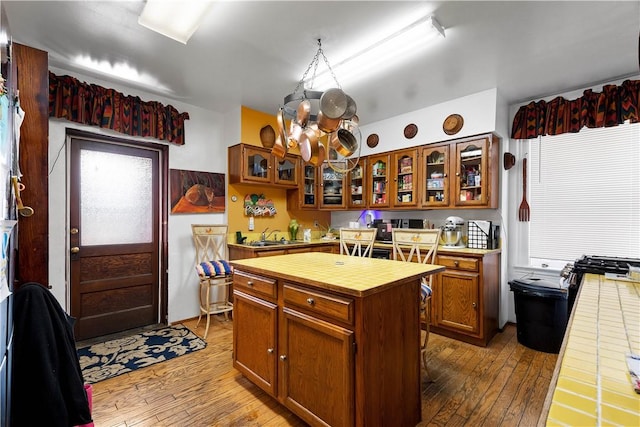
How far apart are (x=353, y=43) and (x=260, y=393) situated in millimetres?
2676

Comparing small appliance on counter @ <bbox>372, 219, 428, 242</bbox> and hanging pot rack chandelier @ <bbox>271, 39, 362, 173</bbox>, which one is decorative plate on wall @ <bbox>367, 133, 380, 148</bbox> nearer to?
small appliance on counter @ <bbox>372, 219, 428, 242</bbox>

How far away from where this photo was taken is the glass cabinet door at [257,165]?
367 centimetres

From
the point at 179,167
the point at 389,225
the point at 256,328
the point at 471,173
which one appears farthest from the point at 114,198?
the point at 471,173

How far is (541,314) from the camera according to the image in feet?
8.90

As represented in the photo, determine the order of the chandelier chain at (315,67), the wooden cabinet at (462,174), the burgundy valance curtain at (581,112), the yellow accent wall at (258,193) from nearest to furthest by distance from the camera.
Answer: the chandelier chain at (315,67) → the burgundy valance curtain at (581,112) → the wooden cabinet at (462,174) → the yellow accent wall at (258,193)

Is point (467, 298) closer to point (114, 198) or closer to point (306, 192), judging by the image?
point (306, 192)

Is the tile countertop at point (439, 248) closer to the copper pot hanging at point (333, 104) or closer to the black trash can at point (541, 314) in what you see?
the black trash can at point (541, 314)

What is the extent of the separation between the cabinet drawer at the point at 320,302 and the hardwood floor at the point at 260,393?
0.77 meters

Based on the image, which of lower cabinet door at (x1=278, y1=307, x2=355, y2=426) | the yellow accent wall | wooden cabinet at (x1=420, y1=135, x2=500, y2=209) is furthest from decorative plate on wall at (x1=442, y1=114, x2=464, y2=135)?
lower cabinet door at (x1=278, y1=307, x2=355, y2=426)

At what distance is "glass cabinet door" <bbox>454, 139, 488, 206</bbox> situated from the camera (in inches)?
122

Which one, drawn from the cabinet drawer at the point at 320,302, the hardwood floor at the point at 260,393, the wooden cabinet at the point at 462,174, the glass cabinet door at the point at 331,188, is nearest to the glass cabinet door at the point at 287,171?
the glass cabinet door at the point at 331,188

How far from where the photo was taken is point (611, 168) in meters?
2.87

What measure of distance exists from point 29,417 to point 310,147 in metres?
1.86

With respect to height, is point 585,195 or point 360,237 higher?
point 585,195
